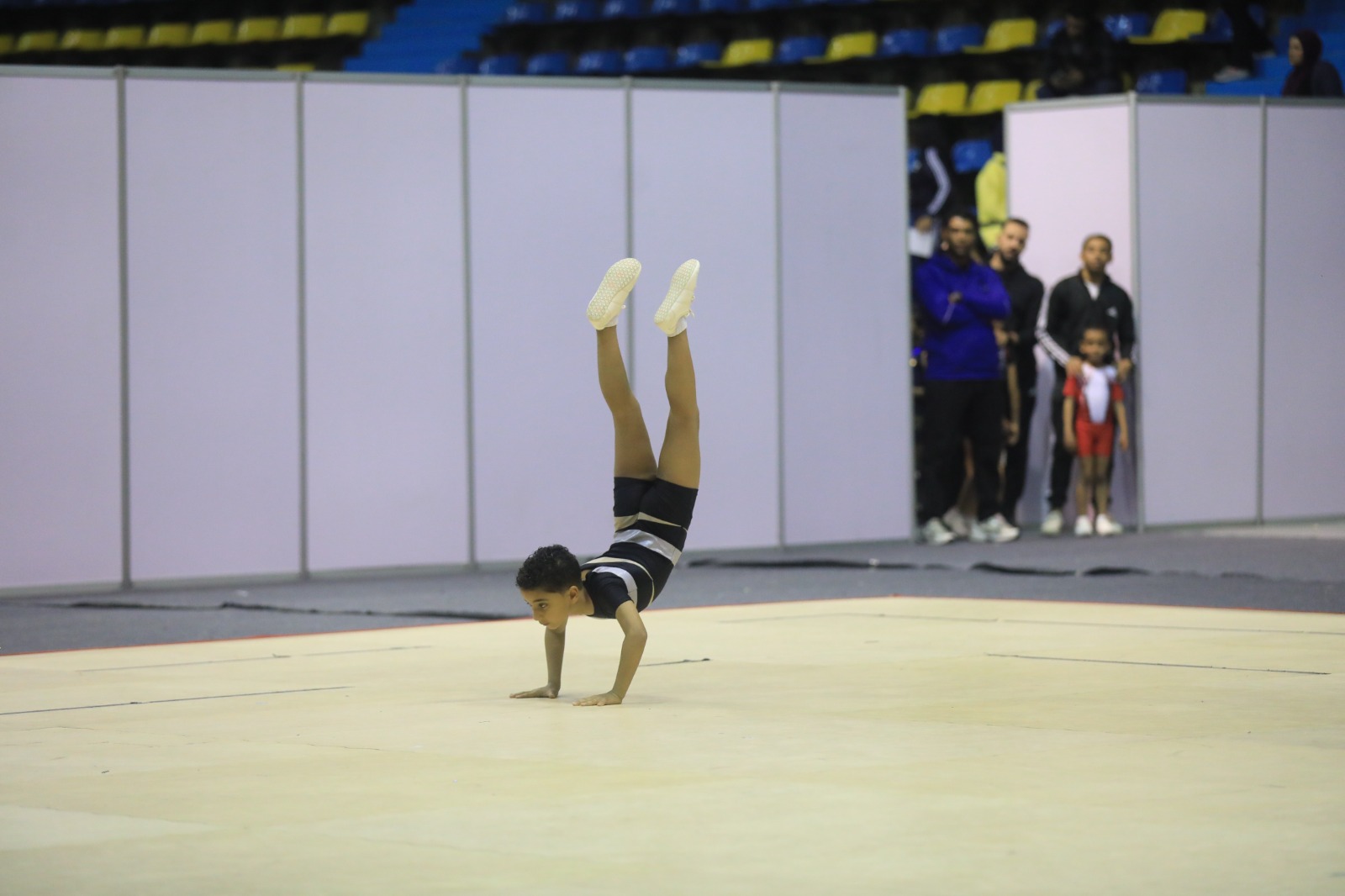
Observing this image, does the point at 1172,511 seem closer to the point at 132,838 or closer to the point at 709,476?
the point at 709,476

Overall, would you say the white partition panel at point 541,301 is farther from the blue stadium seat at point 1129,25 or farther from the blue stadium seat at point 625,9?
the blue stadium seat at point 625,9

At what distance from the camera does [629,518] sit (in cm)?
599

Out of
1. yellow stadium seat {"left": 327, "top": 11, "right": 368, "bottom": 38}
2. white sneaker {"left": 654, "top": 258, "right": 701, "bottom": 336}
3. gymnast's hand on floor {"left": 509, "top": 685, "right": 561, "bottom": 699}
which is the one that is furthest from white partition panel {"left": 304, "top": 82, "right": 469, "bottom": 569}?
yellow stadium seat {"left": 327, "top": 11, "right": 368, "bottom": 38}

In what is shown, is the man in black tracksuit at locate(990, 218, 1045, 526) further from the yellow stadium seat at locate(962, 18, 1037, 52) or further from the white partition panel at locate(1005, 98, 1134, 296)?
the yellow stadium seat at locate(962, 18, 1037, 52)

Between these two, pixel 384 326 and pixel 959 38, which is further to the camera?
pixel 959 38

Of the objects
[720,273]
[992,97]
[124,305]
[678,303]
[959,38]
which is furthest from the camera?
[959,38]

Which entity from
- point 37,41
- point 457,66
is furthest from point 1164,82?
point 37,41

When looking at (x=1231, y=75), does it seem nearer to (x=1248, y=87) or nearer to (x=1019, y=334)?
(x=1248, y=87)

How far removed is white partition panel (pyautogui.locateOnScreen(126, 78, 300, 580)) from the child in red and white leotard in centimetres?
Result: 503

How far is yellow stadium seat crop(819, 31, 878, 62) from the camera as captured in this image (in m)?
17.7

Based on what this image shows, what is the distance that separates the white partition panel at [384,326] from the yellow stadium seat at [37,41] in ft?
43.2

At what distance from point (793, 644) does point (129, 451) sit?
4471 mm

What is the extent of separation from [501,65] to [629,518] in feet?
47.9

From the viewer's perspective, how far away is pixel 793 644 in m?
7.25
